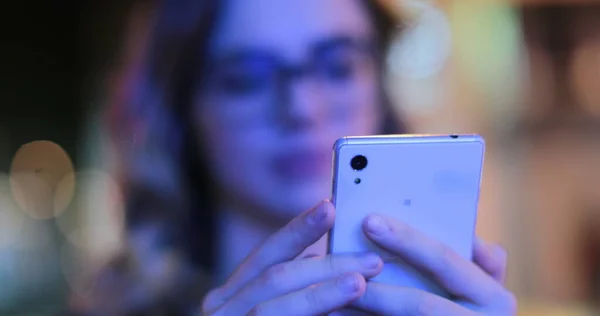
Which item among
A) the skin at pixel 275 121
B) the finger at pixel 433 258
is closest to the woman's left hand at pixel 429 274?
the finger at pixel 433 258

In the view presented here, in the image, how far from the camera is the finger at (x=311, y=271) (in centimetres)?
35

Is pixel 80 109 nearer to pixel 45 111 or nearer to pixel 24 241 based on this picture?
pixel 45 111

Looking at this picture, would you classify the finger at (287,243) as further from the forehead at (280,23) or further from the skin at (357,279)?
the forehead at (280,23)

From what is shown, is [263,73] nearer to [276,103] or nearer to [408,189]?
[276,103]

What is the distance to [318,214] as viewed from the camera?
1.14 ft

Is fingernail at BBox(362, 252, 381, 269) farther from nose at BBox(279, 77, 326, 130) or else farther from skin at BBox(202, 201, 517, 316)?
nose at BBox(279, 77, 326, 130)

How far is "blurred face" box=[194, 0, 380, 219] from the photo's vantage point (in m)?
0.64

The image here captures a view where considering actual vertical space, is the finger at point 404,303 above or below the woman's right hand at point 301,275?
below

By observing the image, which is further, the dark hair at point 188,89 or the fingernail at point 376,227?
the dark hair at point 188,89

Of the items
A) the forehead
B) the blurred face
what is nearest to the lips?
the blurred face

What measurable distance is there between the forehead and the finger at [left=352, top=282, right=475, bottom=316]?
36 centimetres

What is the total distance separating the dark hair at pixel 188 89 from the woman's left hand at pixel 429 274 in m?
0.34

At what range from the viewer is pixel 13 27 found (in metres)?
0.71

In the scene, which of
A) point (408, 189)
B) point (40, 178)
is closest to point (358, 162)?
point (408, 189)
